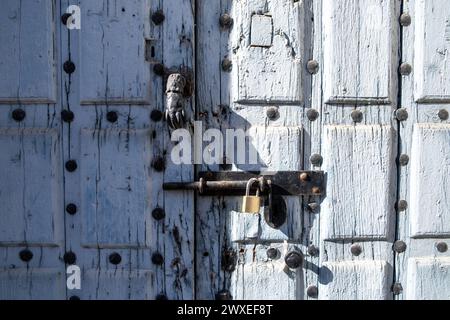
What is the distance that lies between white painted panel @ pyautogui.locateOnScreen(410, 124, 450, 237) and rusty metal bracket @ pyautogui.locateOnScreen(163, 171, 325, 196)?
0.28m

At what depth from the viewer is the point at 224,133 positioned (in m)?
1.70

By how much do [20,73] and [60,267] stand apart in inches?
22.5

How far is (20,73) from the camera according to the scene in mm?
1677

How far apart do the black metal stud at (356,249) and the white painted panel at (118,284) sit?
1.94 feet

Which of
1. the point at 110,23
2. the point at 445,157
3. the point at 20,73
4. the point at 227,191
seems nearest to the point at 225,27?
the point at 110,23

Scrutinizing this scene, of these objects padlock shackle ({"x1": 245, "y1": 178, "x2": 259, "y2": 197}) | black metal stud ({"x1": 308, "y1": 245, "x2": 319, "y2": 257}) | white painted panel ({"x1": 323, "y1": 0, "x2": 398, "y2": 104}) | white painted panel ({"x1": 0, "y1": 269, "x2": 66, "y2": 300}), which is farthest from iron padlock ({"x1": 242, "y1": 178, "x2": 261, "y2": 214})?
white painted panel ({"x1": 0, "y1": 269, "x2": 66, "y2": 300})

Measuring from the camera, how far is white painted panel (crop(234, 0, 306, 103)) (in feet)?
5.50

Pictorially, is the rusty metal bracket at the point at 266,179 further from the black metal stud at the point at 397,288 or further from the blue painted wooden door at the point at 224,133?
the black metal stud at the point at 397,288

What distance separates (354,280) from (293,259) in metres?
0.20

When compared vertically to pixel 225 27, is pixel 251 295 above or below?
below

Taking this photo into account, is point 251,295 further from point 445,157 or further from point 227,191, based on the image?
point 445,157

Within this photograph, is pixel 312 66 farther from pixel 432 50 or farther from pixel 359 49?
pixel 432 50

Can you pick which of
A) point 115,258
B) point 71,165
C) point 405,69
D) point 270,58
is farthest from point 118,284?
point 405,69

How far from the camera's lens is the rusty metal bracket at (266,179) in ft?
5.49
